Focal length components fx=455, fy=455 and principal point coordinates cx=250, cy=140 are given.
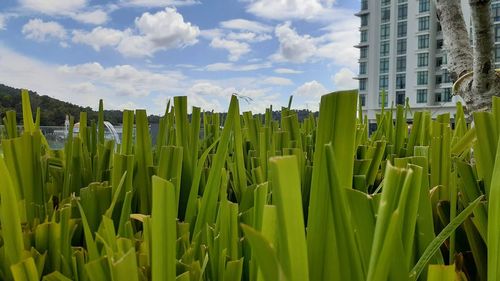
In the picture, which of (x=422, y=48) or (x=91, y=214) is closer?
(x=91, y=214)

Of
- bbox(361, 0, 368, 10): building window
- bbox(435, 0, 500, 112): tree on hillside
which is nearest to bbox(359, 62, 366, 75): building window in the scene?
bbox(361, 0, 368, 10): building window

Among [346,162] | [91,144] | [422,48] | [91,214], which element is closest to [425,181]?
[346,162]

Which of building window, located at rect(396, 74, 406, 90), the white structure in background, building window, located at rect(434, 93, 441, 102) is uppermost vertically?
building window, located at rect(396, 74, 406, 90)

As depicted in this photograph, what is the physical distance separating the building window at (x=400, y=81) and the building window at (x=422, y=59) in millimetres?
1147

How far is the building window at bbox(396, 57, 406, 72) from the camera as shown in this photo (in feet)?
92.1

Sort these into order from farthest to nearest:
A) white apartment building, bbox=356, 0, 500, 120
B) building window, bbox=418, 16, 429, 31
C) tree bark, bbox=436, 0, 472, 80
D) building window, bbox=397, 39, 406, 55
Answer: building window, bbox=397, 39, 406, 55, building window, bbox=418, 16, 429, 31, white apartment building, bbox=356, 0, 500, 120, tree bark, bbox=436, 0, 472, 80

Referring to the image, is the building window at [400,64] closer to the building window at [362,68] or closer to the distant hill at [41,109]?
the building window at [362,68]

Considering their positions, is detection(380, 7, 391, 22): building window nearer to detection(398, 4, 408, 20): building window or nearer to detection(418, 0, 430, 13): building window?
detection(398, 4, 408, 20): building window

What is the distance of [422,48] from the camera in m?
27.1

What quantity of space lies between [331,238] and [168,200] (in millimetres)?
71

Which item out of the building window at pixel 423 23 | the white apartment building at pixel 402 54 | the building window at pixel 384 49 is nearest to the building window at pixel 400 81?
the white apartment building at pixel 402 54

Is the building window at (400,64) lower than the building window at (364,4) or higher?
lower

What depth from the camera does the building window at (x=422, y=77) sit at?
88.2 feet

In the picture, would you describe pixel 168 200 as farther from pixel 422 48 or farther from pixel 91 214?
pixel 422 48
